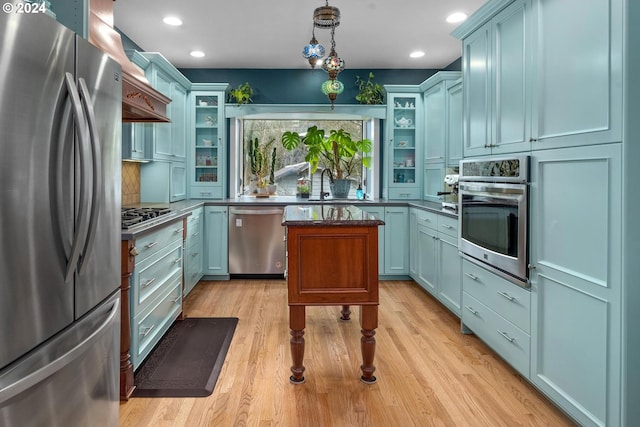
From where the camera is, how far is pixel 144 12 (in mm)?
3592

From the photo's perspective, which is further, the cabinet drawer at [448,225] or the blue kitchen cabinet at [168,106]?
the blue kitchen cabinet at [168,106]

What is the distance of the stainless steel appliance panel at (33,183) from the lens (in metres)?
1.03

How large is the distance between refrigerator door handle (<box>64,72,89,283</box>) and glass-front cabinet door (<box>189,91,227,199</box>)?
13.0 ft

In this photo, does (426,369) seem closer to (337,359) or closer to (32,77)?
(337,359)

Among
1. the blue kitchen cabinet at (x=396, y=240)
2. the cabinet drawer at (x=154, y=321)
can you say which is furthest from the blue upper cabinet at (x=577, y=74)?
the blue kitchen cabinet at (x=396, y=240)

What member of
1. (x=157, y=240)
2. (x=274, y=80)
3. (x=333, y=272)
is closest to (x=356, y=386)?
(x=333, y=272)

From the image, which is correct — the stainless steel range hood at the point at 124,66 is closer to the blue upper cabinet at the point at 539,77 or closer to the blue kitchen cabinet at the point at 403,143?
the blue upper cabinet at the point at 539,77

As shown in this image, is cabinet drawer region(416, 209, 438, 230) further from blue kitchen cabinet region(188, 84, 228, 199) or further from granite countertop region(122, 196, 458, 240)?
blue kitchen cabinet region(188, 84, 228, 199)

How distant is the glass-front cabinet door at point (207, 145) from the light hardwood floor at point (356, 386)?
212 cm

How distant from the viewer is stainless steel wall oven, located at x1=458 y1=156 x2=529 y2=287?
233cm

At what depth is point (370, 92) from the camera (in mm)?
5289

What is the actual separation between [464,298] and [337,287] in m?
1.25

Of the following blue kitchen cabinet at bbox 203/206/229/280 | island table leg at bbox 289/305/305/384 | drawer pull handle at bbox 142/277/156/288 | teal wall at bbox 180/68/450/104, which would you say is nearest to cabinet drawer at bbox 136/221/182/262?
drawer pull handle at bbox 142/277/156/288

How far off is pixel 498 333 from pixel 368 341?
34.0 inches
